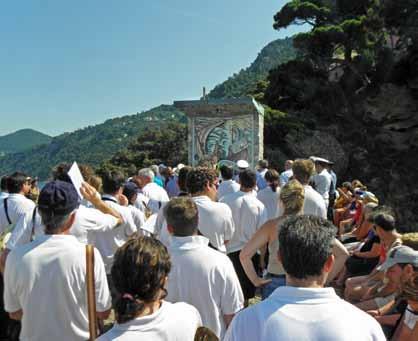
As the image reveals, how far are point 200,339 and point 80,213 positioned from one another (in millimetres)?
1557

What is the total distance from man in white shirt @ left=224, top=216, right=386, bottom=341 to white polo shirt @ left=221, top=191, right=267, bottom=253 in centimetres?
290

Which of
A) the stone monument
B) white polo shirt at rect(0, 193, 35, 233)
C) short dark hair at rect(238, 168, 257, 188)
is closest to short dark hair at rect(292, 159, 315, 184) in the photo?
short dark hair at rect(238, 168, 257, 188)

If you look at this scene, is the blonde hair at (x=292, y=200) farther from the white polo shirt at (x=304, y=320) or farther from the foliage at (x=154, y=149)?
the foliage at (x=154, y=149)

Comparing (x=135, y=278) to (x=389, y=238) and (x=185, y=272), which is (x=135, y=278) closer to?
(x=185, y=272)

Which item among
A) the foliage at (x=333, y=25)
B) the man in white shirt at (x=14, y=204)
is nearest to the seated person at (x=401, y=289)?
the man in white shirt at (x=14, y=204)

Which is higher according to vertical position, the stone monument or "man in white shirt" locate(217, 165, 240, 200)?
the stone monument

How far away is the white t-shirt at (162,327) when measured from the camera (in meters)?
1.60

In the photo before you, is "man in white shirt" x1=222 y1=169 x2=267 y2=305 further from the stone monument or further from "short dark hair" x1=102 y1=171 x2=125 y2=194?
the stone monument

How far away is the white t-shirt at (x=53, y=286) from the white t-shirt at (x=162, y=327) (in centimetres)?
73

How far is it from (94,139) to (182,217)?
13149cm

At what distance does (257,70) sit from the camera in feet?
303

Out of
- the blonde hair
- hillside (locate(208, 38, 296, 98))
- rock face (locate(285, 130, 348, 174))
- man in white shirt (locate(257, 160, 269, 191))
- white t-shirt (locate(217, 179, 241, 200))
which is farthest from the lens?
hillside (locate(208, 38, 296, 98))

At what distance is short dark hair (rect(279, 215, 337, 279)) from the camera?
1645 mm

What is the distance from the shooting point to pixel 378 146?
77.4 ft
